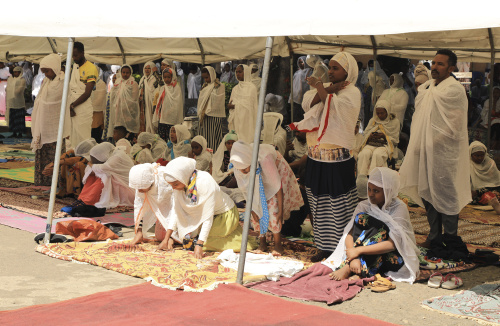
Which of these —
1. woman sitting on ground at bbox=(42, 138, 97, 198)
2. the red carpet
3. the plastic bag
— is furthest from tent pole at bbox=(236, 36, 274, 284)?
woman sitting on ground at bbox=(42, 138, 97, 198)

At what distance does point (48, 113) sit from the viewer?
905 cm

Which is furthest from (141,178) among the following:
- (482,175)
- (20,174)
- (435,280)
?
(20,174)

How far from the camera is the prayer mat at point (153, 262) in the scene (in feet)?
16.9

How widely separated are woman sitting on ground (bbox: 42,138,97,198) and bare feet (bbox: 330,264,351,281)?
172 inches

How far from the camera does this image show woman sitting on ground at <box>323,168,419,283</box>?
17.4 ft

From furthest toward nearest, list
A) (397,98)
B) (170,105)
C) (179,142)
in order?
(170,105)
(397,98)
(179,142)

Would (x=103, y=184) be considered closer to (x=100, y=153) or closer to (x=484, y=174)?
(x=100, y=153)

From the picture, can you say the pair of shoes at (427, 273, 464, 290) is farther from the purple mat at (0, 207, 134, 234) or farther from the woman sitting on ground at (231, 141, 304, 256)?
the purple mat at (0, 207, 134, 234)

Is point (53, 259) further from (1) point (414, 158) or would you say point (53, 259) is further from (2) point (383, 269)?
(1) point (414, 158)

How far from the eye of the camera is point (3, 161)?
12609 millimetres

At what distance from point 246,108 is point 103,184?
3433 millimetres

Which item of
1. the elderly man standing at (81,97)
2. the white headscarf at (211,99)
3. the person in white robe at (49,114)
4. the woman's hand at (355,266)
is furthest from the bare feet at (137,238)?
the white headscarf at (211,99)

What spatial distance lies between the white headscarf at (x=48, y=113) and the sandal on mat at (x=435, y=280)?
17.4 feet

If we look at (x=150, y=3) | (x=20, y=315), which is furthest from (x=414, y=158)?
(x=20, y=315)
